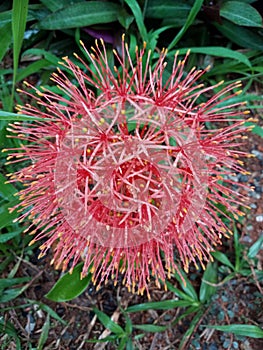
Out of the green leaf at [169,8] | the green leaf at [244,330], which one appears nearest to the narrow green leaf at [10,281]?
the green leaf at [244,330]

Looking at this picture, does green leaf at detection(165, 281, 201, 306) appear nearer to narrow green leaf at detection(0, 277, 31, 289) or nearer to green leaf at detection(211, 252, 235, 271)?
green leaf at detection(211, 252, 235, 271)

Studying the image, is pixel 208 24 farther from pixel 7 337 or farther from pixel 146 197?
pixel 7 337

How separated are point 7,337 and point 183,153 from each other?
702 millimetres

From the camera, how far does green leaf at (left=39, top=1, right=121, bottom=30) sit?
40.6 inches

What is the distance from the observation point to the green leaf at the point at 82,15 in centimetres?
103

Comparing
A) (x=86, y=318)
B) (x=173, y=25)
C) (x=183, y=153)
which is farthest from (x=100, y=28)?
(x=86, y=318)

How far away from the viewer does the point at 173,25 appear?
1.12 m

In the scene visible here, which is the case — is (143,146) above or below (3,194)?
above

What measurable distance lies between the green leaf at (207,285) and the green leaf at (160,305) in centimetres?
4

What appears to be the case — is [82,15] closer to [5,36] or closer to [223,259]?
[5,36]

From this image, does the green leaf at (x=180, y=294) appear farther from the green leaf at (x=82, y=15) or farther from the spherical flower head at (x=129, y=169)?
the green leaf at (x=82, y=15)

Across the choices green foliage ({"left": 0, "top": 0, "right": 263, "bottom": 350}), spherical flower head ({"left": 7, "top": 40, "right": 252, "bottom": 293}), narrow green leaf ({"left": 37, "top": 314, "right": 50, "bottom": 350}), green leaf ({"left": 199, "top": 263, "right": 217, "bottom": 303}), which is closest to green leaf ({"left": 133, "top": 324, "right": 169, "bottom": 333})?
green foliage ({"left": 0, "top": 0, "right": 263, "bottom": 350})

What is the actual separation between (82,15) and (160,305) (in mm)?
734

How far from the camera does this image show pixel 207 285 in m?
1.12
